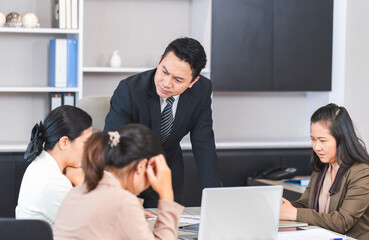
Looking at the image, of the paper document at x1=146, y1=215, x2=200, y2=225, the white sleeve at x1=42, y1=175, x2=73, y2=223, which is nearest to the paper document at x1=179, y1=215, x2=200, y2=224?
the paper document at x1=146, y1=215, x2=200, y2=225

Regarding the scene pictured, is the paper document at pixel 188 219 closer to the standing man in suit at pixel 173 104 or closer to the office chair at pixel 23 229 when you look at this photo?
the standing man in suit at pixel 173 104

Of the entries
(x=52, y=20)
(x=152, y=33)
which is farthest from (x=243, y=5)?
(x=52, y=20)

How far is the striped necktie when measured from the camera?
2.61m

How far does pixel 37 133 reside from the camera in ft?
7.01

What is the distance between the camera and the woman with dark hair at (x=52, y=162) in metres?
1.98

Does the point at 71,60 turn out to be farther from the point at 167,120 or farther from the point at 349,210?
the point at 349,210

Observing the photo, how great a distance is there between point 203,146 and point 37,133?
81 centimetres

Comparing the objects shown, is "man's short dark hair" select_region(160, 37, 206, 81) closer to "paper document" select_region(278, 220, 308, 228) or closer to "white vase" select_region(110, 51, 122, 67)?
"paper document" select_region(278, 220, 308, 228)

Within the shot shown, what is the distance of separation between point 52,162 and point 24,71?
204 cm

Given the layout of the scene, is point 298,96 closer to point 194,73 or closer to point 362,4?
point 362,4

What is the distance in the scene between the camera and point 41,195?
197 cm

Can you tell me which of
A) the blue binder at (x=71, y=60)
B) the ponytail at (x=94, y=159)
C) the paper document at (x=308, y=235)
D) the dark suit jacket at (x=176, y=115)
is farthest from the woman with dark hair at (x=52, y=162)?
the blue binder at (x=71, y=60)

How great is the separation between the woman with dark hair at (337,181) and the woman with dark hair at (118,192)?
776 millimetres

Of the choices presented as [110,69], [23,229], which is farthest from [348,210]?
[110,69]
